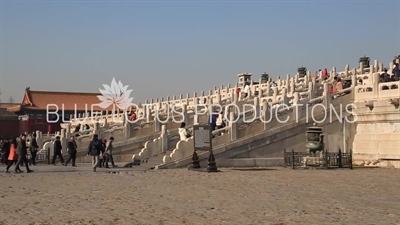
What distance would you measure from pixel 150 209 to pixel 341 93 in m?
14.1

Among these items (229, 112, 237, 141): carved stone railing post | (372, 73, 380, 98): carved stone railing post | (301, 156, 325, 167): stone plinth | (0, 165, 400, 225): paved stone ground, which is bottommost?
(0, 165, 400, 225): paved stone ground

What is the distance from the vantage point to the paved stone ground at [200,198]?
8.31m

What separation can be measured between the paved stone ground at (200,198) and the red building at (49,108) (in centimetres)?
3391

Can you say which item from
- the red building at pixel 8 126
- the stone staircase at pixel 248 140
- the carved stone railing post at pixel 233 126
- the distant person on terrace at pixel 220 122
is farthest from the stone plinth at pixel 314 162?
the red building at pixel 8 126

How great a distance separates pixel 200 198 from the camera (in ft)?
35.4

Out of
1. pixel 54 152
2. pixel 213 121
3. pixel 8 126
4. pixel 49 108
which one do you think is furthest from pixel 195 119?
pixel 8 126

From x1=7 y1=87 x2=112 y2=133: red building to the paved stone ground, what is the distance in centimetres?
3391

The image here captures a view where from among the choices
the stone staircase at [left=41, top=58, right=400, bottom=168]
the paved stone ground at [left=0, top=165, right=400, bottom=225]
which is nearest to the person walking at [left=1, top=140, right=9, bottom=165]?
the stone staircase at [left=41, top=58, right=400, bottom=168]

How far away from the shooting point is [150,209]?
30.2ft

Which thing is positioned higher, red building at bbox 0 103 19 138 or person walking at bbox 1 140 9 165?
red building at bbox 0 103 19 138

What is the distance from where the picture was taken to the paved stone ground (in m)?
8.31

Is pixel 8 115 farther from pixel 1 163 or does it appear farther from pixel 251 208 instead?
pixel 251 208

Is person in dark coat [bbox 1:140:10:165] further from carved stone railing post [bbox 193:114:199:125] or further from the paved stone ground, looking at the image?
carved stone railing post [bbox 193:114:199:125]

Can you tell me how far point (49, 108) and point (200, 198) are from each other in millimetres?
43714
